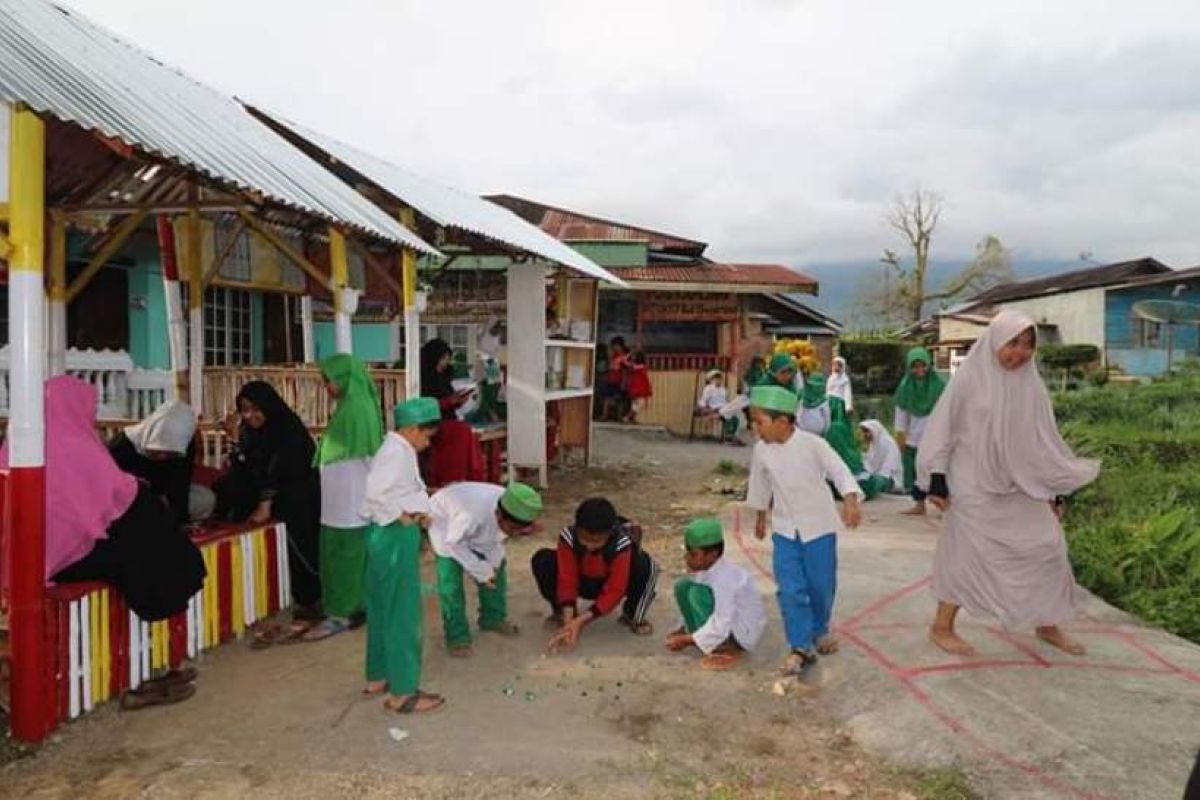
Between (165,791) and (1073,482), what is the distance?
408 centimetres

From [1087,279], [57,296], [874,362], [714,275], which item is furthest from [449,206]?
[1087,279]

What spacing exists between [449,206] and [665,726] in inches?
279

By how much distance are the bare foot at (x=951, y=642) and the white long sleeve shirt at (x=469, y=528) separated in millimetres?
2284

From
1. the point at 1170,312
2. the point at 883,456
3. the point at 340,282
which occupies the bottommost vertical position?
the point at 883,456

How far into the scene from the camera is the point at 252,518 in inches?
210

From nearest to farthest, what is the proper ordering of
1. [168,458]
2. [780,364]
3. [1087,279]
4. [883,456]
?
[168,458], [780,364], [883,456], [1087,279]

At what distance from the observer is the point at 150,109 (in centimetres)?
484

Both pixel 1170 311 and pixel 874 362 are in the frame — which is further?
pixel 874 362

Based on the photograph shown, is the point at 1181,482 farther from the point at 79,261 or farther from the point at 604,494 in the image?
the point at 79,261

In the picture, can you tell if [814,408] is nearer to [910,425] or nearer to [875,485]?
[910,425]

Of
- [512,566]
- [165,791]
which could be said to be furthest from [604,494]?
[165,791]

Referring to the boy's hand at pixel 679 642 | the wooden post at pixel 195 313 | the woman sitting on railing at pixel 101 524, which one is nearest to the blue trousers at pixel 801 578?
the boy's hand at pixel 679 642

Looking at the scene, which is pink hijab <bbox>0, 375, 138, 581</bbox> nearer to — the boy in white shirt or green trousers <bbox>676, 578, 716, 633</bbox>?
green trousers <bbox>676, 578, 716, 633</bbox>

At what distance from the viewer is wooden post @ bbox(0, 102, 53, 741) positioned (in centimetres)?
353
